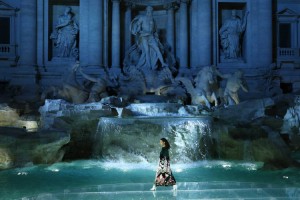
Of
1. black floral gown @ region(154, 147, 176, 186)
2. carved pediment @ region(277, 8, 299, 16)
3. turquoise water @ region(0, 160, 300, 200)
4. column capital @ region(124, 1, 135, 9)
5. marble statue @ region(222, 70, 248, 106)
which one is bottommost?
turquoise water @ region(0, 160, 300, 200)

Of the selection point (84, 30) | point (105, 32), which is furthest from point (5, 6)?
point (105, 32)

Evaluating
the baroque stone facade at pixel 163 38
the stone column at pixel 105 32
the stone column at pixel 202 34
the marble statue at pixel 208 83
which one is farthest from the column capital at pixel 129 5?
the marble statue at pixel 208 83

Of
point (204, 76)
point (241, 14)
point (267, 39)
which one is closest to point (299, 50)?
point (267, 39)

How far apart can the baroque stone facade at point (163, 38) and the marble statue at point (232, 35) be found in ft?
0.18

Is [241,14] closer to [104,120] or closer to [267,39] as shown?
[267,39]

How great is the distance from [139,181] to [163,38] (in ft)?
47.7

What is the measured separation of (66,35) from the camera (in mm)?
21688

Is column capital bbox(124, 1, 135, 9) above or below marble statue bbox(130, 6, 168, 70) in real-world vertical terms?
above

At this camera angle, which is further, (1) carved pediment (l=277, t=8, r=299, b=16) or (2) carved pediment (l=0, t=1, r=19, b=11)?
(1) carved pediment (l=277, t=8, r=299, b=16)

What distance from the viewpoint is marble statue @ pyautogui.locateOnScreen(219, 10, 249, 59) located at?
2208 cm

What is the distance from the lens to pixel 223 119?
1457 cm

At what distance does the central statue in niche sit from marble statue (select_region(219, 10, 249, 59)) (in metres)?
3.04

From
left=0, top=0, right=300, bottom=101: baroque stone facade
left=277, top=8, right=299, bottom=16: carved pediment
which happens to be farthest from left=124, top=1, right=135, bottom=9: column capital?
left=277, top=8, right=299, bottom=16: carved pediment

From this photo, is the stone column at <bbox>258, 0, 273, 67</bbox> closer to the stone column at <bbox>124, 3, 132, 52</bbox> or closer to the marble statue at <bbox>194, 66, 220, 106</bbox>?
the marble statue at <bbox>194, 66, 220, 106</bbox>
